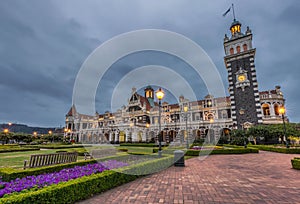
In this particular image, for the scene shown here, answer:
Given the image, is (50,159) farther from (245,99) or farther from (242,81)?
(242,81)

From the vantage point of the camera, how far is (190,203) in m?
4.74

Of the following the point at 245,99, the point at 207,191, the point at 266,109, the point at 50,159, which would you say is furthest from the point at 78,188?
the point at 266,109

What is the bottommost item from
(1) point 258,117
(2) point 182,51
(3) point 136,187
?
(3) point 136,187

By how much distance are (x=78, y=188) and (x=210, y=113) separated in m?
39.2

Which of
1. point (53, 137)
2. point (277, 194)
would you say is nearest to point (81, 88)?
point (277, 194)

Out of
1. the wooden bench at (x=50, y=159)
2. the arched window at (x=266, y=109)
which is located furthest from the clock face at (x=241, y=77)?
the wooden bench at (x=50, y=159)

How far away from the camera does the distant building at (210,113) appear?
3050 cm

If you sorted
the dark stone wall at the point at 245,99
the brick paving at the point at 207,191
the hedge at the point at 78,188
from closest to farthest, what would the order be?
the hedge at the point at 78,188 → the brick paving at the point at 207,191 → the dark stone wall at the point at 245,99

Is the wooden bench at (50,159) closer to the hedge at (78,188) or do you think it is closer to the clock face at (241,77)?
the hedge at (78,188)

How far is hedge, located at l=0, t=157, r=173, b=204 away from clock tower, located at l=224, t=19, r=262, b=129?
28313 millimetres

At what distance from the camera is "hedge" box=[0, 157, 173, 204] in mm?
3746

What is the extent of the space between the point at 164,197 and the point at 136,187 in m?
1.51

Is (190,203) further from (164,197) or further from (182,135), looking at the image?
(182,135)

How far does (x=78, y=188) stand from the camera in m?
4.92
